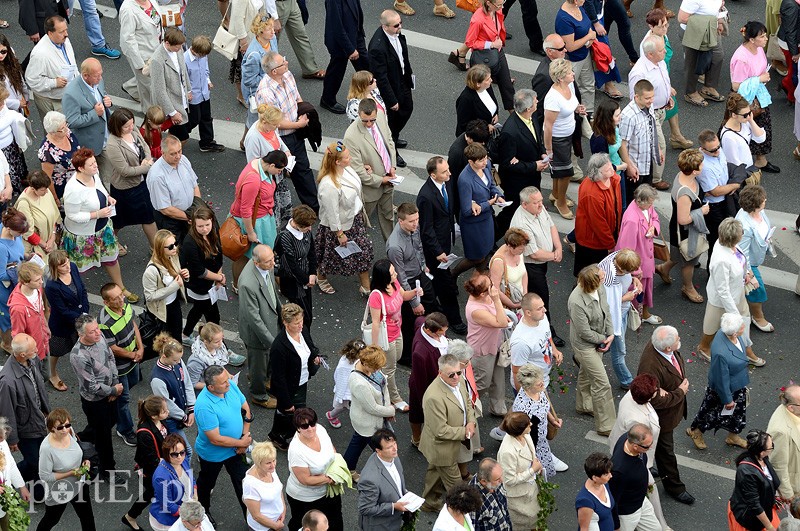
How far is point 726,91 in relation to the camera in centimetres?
1744

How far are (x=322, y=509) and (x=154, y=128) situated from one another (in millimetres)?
4959

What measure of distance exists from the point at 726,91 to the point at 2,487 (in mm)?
10573

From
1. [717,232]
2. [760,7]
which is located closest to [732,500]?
[717,232]

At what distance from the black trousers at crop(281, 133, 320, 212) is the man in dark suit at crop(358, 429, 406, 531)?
4.41m

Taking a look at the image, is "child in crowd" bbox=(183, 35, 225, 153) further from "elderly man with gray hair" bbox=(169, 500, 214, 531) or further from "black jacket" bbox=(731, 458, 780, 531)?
"black jacket" bbox=(731, 458, 780, 531)

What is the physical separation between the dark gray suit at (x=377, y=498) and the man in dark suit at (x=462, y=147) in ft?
12.7

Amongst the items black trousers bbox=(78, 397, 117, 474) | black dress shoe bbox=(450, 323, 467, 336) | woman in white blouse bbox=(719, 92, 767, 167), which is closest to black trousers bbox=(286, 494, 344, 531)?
black trousers bbox=(78, 397, 117, 474)

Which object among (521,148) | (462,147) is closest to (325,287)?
(462,147)

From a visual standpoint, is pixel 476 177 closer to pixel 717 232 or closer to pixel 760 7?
pixel 717 232

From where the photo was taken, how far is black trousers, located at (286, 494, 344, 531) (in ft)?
36.6

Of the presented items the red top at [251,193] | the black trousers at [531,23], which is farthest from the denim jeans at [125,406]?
the black trousers at [531,23]

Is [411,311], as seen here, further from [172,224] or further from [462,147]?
[172,224]

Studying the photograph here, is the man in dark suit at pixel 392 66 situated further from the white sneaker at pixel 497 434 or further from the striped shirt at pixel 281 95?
the white sneaker at pixel 497 434

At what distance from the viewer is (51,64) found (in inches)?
579
